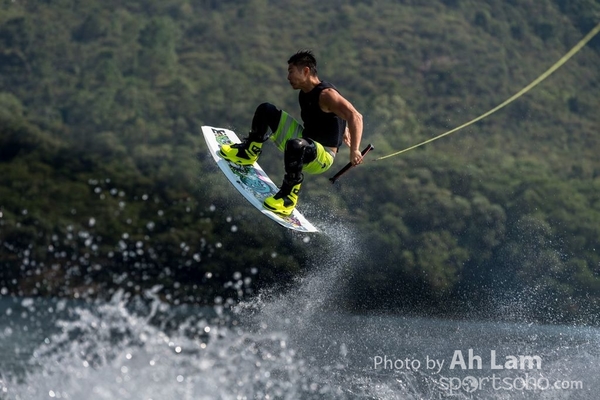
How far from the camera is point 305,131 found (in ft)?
39.7

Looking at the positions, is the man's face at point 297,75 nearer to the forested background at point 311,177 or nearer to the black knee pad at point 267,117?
the black knee pad at point 267,117

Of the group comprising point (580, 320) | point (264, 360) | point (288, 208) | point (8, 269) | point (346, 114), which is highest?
point (346, 114)

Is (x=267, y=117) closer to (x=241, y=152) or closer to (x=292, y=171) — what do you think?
(x=292, y=171)

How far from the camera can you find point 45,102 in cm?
6172

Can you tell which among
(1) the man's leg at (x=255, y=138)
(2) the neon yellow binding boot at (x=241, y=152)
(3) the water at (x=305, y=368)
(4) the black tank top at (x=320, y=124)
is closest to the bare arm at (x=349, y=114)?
(4) the black tank top at (x=320, y=124)

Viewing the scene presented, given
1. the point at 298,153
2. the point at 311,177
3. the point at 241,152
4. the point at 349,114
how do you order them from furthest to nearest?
the point at 311,177
the point at 241,152
the point at 298,153
the point at 349,114

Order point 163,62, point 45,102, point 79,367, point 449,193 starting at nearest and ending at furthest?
point 79,367
point 449,193
point 45,102
point 163,62

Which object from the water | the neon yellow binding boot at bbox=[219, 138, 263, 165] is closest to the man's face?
the neon yellow binding boot at bbox=[219, 138, 263, 165]

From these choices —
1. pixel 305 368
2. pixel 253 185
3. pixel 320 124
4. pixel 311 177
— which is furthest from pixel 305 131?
pixel 311 177

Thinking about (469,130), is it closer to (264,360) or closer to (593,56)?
(593,56)

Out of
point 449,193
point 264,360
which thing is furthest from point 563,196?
point 264,360

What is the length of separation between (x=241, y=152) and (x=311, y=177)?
39.8 meters

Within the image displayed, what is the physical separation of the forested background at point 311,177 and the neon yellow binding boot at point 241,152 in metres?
30.9

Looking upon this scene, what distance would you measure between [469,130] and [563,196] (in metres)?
8.65
